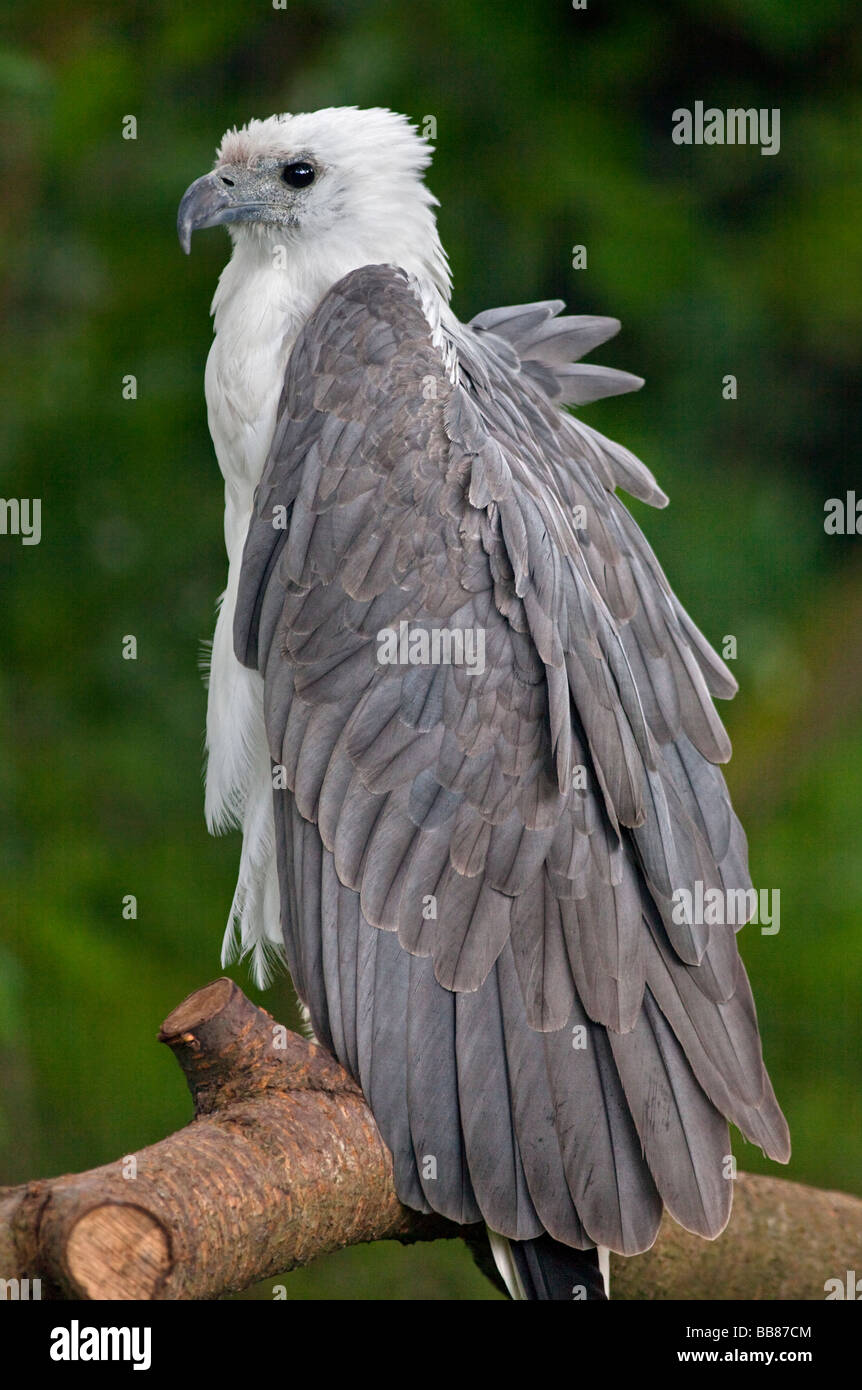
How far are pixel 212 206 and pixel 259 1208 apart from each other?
7.97ft

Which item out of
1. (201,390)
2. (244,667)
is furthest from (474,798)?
(201,390)

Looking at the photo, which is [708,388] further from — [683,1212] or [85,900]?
[683,1212]

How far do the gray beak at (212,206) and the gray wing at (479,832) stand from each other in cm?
49

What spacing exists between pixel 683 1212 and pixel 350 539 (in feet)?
5.14

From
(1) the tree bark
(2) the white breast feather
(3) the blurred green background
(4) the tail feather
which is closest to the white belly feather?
(2) the white breast feather

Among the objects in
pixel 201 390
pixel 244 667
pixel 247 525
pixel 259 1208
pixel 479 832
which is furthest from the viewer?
pixel 201 390

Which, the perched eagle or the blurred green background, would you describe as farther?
the blurred green background

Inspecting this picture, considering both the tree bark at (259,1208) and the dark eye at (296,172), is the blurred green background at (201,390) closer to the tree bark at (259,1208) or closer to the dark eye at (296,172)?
the dark eye at (296,172)

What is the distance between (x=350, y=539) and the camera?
3363 mm

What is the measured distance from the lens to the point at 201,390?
200 inches

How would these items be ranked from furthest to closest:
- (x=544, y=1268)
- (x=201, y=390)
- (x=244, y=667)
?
(x=201, y=390)
(x=244, y=667)
(x=544, y=1268)

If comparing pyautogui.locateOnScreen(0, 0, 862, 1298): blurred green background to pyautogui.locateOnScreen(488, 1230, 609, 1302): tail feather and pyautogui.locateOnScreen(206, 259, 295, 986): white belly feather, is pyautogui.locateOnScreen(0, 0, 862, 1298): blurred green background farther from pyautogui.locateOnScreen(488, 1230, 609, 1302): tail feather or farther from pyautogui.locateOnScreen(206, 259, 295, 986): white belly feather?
pyautogui.locateOnScreen(488, 1230, 609, 1302): tail feather

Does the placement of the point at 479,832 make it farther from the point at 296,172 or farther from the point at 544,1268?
the point at 296,172

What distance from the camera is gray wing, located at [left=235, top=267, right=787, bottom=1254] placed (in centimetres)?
305
